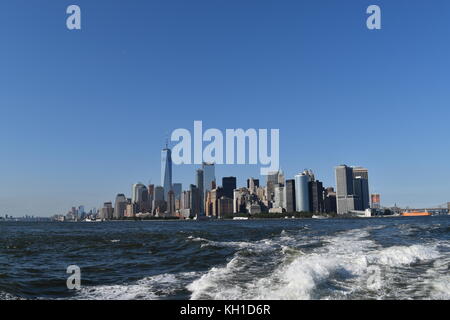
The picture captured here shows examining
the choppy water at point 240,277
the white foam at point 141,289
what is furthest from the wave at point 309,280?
the white foam at point 141,289

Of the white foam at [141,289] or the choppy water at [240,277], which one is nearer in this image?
the choppy water at [240,277]

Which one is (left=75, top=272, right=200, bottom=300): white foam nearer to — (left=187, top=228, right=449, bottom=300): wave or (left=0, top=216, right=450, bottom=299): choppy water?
(left=0, top=216, right=450, bottom=299): choppy water

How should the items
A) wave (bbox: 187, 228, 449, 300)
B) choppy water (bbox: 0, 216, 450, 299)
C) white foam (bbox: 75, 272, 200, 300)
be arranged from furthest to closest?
1. white foam (bbox: 75, 272, 200, 300)
2. choppy water (bbox: 0, 216, 450, 299)
3. wave (bbox: 187, 228, 449, 300)

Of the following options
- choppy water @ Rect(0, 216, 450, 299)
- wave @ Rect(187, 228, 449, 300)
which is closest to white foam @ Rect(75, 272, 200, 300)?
choppy water @ Rect(0, 216, 450, 299)

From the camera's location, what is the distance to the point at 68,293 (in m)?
16.8

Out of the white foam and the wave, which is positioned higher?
the wave

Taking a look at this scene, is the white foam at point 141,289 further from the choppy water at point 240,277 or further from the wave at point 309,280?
the wave at point 309,280

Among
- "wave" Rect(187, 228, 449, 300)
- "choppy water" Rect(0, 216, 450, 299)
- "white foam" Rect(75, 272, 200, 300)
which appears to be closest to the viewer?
"wave" Rect(187, 228, 449, 300)

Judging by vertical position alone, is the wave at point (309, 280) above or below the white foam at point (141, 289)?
above
